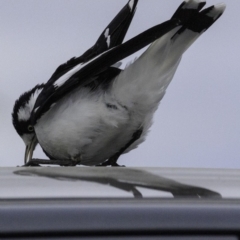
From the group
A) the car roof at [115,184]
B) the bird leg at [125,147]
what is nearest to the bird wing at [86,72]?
the bird leg at [125,147]

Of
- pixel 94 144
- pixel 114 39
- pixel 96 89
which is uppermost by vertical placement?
pixel 114 39

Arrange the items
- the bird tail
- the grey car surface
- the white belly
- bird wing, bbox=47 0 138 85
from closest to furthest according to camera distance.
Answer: the grey car surface, the bird tail, the white belly, bird wing, bbox=47 0 138 85

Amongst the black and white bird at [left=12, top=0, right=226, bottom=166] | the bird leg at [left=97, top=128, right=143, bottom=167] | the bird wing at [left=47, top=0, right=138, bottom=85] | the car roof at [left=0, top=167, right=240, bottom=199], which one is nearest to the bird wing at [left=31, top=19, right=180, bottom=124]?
the black and white bird at [left=12, top=0, right=226, bottom=166]

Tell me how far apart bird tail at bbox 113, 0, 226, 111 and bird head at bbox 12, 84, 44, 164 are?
3.28ft

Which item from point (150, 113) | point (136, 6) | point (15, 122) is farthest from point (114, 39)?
point (15, 122)

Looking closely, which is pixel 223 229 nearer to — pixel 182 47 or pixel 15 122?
pixel 182 47

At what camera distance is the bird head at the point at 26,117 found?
599 cm

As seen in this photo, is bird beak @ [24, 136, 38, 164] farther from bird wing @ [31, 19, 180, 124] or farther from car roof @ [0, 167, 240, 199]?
car roof @ [0, 167, 240, 199]

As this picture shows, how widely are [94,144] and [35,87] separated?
1142 millimetres

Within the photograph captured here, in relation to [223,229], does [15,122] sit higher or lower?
higher

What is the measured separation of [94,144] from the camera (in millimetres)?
5246

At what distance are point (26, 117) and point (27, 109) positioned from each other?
0.23ft

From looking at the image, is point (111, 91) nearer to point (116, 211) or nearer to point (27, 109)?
point (27, 109)

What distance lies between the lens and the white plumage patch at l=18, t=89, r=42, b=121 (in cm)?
598
